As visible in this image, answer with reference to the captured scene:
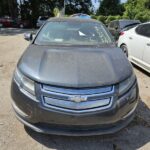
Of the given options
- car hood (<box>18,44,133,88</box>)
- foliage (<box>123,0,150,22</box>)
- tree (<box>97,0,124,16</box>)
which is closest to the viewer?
car hood (<box>18,44,133,88</box>)

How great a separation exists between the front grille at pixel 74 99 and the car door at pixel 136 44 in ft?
13.0

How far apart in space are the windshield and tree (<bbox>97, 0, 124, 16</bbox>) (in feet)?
116

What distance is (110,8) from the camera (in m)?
39.8

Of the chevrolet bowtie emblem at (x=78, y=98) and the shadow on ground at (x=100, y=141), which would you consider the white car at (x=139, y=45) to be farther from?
the chevrolet bowtie emblem at (x=78, y=98)

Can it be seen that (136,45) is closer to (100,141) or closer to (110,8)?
(100,141)

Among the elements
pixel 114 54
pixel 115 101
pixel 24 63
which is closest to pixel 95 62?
pixel 114 54

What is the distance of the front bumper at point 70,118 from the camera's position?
3121 millimetres

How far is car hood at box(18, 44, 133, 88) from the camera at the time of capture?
127 inches

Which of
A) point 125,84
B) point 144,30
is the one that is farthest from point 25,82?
point 144,30

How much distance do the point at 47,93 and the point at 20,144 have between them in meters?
0.86

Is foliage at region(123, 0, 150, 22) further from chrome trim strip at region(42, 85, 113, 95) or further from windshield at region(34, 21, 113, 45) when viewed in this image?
chrome trim strip at region(42, 85, 113, 95)

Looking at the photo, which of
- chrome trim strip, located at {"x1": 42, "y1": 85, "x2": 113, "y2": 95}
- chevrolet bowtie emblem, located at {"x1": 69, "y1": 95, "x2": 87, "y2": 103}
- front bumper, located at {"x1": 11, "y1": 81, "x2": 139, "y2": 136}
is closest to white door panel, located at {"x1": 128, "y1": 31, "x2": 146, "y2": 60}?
front bumper, located at {"x1": 11, "y1": 81, "x2": 139, "y2": 136}

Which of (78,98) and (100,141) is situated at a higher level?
(78,98)

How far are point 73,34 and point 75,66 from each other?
1460mm
